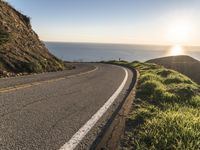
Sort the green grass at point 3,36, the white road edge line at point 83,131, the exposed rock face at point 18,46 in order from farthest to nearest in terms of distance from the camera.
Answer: the green grass at point 3,36 < the exposed rock face at point 18,46 < the white road edge line at point 83,131

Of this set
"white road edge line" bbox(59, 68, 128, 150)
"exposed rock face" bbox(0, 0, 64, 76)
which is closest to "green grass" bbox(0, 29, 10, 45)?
"exposed rock face" bbox(0, 0, 64, 76)

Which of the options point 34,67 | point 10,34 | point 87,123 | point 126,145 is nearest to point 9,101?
point 87,123

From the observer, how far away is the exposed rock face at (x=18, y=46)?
58.3ft

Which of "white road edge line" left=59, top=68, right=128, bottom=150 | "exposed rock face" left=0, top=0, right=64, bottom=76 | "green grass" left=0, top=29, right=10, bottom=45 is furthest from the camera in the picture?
"green grass" left=0, top=29, right=10, bottom=45

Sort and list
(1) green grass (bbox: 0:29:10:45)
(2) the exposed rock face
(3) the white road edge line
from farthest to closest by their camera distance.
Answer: (1) green grass (bbox: 0:29:10:45) → (2) the exposed rock face → (3) the white road edge line

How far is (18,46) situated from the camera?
69.1 ft

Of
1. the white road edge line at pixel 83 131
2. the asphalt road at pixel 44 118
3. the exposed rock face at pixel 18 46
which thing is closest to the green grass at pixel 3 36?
the exposed rock face at pixel 18 46

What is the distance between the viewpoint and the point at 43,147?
13.9 ft

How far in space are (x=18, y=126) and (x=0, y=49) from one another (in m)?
14.3

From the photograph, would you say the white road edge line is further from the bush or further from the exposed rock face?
the bush

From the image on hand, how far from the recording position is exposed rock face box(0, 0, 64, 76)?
1777 cm

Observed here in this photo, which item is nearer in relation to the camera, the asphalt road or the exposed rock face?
the asphalt road

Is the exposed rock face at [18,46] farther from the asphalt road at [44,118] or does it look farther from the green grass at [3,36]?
the asphalt road at [44,118]

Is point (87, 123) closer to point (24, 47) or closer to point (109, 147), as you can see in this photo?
point (109, 147)
